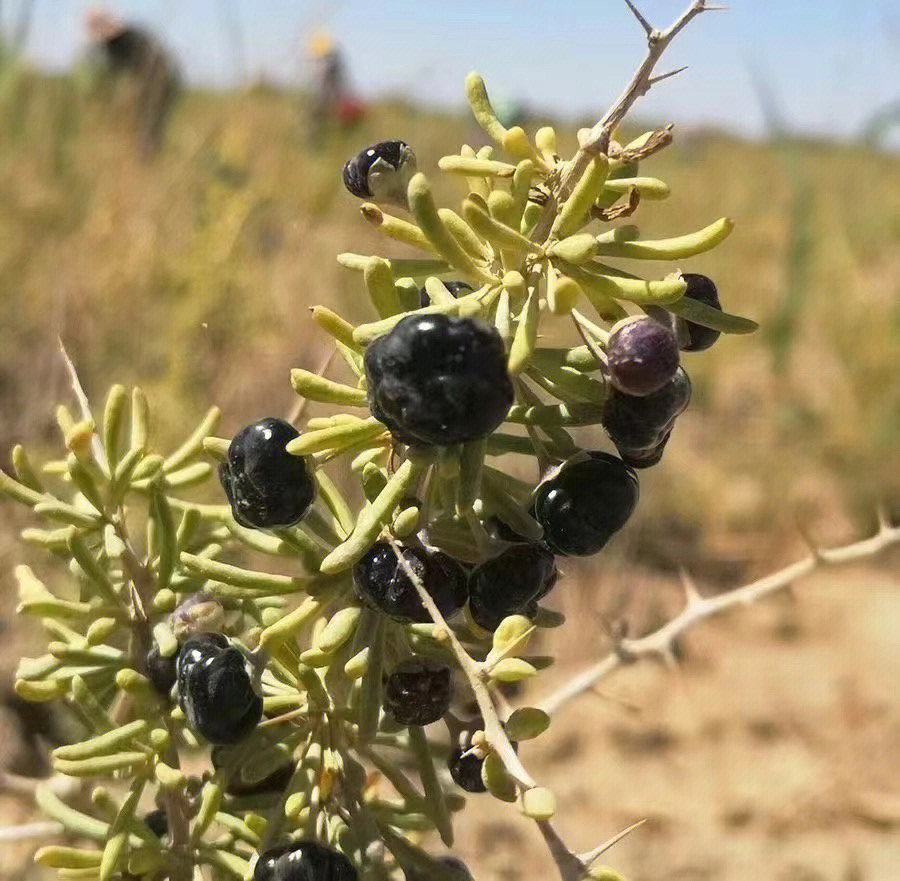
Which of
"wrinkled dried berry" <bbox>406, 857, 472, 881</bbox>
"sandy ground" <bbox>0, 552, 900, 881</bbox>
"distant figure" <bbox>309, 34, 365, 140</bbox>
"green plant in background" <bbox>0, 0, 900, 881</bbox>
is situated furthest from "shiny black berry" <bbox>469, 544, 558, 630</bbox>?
"distant figure" <bbox>309, 34, 365, 140</bbox>

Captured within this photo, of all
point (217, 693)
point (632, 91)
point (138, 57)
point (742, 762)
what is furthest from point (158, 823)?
point (138, 57)

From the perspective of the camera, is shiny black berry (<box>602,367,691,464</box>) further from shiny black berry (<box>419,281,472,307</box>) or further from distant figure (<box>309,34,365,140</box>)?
distant figure (<box>309,34,365,140</box>)

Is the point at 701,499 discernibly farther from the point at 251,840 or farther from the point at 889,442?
the point at 251,840

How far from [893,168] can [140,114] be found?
11794mm

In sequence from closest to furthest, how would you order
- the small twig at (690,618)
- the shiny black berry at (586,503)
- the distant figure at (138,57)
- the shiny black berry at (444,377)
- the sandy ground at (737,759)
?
the shiny black berry at (444,377)
the shiny black berry at (586,503)
the small twig at (690,618)
the sandy ground at (737,759)
the distant figure at (138,57)

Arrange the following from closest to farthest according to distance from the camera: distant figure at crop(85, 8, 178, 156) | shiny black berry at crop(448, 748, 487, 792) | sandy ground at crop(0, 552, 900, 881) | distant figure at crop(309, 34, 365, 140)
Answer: shiny black berry at crop(448, 748, 487, 792) < sandy ground at crop(0, 552, 900, 881) < distant figure at crop(85, 8, 178, 156) < distant figure at crop(309, 34, 365, 140)

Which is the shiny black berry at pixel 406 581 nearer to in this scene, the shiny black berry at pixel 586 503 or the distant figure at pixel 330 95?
the shiny black berry at pixel 586 503

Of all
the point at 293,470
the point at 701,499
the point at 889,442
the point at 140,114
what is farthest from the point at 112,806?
the point at 140,114

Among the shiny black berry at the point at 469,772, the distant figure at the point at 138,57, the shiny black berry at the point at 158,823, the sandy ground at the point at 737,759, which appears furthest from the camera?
the distant figure at the point at 138,57

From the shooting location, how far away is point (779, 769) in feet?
11.1

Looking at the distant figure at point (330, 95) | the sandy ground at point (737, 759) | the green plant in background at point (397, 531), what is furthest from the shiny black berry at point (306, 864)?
the distant figure at point (330, 95)

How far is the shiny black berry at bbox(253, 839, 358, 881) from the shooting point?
2.43 feet

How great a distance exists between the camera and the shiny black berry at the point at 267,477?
0.72m

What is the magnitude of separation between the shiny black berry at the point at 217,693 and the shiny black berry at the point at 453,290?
1.02ft
